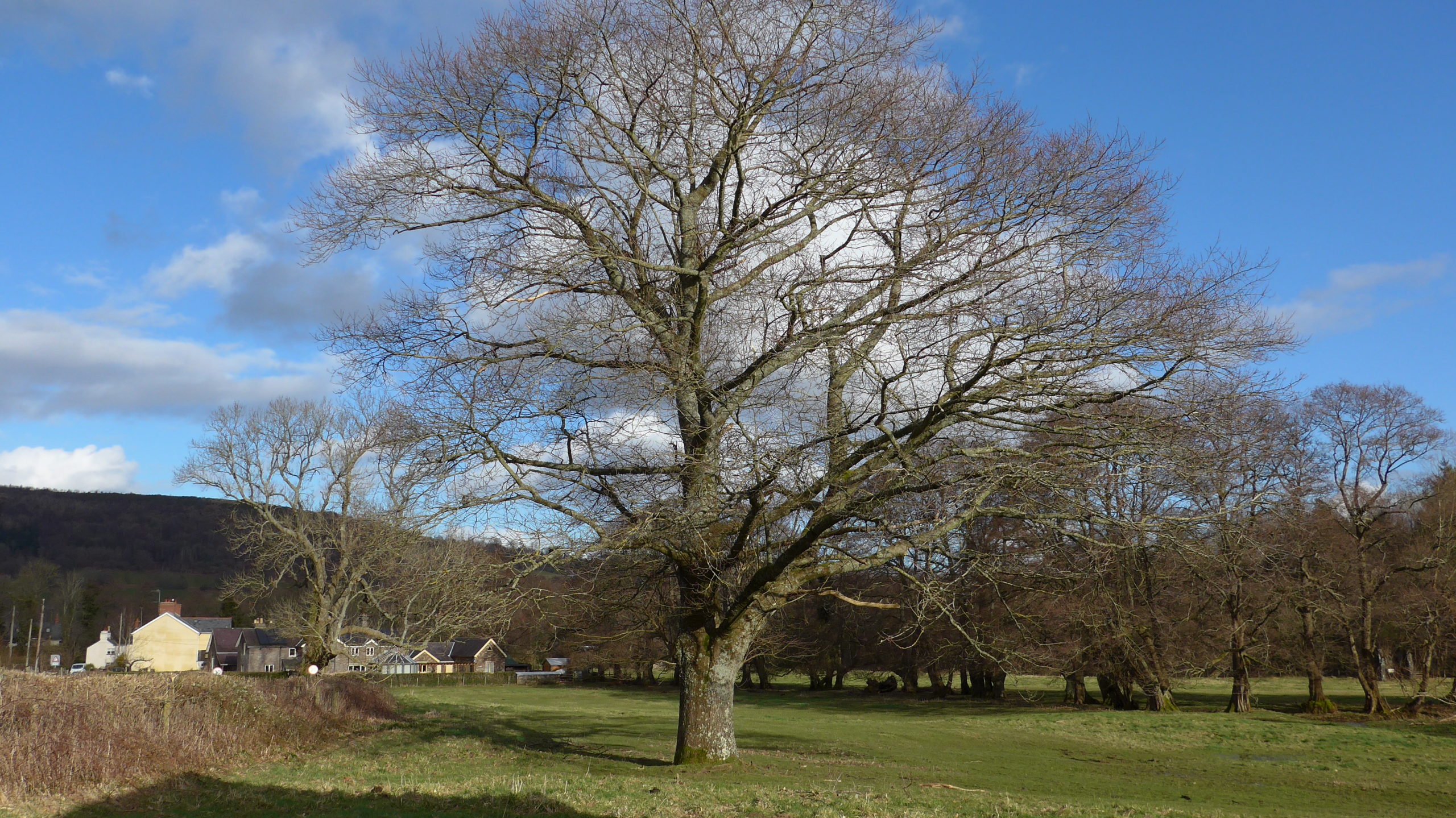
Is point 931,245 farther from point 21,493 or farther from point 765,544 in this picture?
point 21,493

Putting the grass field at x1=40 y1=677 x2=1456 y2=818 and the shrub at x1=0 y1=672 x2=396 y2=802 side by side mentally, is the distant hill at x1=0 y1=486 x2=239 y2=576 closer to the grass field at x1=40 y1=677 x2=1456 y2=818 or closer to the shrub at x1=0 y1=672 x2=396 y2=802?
the grass field at x1=40 y1=677 x2=1456 y2=818

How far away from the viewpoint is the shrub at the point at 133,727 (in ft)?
32.6

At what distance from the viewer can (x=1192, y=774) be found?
17266 mm

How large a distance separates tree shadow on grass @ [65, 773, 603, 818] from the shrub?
2.06 ft

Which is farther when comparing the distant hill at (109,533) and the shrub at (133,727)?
the distant hill at (109,533)

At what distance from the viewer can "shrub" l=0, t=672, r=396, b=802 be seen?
32.6 feet

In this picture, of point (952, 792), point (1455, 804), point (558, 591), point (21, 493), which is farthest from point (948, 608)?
point (21, 493)

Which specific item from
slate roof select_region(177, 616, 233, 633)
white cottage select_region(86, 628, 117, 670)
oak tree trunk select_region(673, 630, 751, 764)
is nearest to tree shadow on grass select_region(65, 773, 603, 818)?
oak tree trunk select_region(673, 630, 751, 764)

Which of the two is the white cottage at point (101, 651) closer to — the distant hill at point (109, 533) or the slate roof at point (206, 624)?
the slate roof at point (206, 624)

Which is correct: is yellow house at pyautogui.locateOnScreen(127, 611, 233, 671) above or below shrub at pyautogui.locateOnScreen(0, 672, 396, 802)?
below

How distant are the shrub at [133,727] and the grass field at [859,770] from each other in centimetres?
60

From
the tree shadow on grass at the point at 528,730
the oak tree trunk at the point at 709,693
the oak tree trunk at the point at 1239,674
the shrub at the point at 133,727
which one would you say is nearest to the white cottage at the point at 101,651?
the tree shadow on grass at the point at 528,730

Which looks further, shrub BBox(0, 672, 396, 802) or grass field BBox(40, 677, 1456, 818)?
shrub BBox(0, 672, 396, 802)

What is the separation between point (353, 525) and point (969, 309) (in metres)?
28.9
